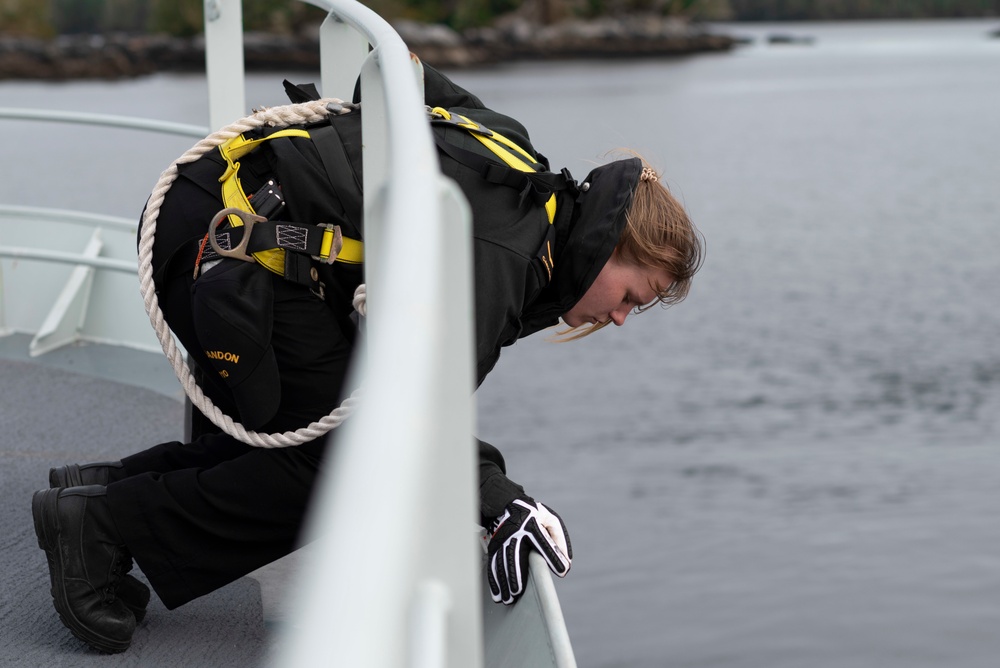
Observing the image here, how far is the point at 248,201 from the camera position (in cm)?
180

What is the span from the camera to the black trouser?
188 centimetres

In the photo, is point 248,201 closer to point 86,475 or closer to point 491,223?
point 491,223

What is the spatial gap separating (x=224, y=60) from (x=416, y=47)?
5970cm

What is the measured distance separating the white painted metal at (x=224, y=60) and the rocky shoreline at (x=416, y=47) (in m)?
42.4

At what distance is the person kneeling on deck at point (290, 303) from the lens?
175 cm

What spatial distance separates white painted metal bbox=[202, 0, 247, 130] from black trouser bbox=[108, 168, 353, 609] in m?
0.82

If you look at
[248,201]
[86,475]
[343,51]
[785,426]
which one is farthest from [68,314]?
[785,426]

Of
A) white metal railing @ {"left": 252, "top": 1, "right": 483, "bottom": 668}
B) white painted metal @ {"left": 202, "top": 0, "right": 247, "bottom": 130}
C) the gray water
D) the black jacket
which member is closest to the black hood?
the black jacket

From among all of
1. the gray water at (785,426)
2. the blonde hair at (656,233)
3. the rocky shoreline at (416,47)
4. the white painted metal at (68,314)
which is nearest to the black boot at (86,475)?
the blonde hair at (656,233)

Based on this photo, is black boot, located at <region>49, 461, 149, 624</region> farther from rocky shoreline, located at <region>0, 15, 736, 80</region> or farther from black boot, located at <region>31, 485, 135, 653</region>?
rocky shoreline, located at <region>0, 15, 736, 80</region>

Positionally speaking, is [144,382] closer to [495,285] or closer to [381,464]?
[495,285]

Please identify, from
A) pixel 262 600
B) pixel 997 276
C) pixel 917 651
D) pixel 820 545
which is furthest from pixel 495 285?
pixel 997 276

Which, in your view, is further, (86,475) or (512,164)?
(86,475)

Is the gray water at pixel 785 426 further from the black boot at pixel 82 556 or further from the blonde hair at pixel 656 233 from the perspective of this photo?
the black boot at pixel 82 556
